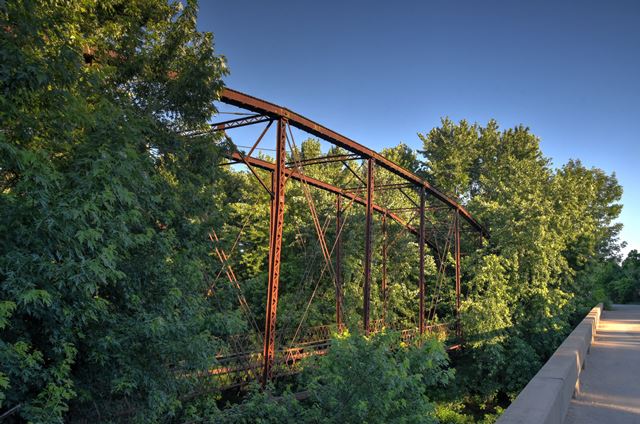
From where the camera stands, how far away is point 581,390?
21.4ft

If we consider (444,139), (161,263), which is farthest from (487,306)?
(444,139)

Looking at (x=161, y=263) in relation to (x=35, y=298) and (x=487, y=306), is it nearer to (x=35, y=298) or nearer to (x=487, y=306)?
(x=35, y=298)

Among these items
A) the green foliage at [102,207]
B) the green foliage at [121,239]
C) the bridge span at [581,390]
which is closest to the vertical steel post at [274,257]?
the green foliage at [121,239]

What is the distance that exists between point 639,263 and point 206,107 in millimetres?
52698

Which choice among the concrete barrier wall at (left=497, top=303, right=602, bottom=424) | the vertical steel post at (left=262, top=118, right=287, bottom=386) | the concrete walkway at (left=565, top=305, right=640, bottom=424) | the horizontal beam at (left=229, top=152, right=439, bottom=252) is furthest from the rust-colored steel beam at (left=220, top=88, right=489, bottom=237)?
the concrete walkway at (left=565, top=305, right=640, bottom=424)

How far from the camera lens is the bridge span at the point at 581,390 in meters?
3.87

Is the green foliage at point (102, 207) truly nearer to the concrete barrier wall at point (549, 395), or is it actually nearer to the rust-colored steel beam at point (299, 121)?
the rust-colored steel beam at point (299, 121)

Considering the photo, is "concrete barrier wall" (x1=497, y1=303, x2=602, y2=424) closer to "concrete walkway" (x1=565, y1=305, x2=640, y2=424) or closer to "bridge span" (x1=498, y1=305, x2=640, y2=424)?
"bridge span" (x1=498, y1=305, x2=640, y2=424)

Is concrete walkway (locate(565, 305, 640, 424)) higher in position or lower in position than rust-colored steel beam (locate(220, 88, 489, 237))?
lower

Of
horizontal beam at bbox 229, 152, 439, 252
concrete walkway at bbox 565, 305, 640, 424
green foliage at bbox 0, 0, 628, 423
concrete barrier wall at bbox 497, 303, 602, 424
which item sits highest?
horizontal beam at bbox 229, 152, 439, 252

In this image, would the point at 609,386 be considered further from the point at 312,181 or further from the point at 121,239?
the point at 312,181

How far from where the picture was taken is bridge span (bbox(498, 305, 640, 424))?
3867 mm

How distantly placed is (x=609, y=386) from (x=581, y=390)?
652mm

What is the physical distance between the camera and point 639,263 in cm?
4647
